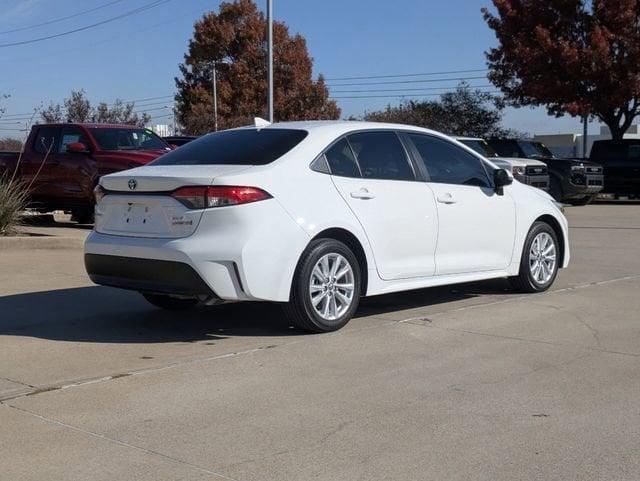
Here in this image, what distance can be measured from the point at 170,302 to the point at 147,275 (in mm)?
1320

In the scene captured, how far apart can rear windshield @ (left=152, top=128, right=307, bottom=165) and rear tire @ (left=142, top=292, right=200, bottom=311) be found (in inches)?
48.8

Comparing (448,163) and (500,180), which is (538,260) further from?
(448,163)

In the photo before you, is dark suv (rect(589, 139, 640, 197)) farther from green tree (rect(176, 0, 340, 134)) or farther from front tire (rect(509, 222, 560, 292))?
green tree (rect(176, 0, 340, 134))

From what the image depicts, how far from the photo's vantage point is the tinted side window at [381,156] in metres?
7.26

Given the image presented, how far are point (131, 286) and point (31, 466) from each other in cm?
261

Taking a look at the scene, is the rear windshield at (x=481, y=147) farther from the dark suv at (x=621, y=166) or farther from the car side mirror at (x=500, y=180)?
the car side mirror at (x=500, y=180)

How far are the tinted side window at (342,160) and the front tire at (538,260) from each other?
242cm

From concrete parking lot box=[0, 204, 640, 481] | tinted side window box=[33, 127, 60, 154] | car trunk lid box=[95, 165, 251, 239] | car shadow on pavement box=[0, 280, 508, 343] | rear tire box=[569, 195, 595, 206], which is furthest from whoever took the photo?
rear tire box=[569, 195, 595, 206]

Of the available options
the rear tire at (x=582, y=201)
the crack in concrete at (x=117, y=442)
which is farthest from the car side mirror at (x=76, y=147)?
the rear tire at (x=582, y=201)

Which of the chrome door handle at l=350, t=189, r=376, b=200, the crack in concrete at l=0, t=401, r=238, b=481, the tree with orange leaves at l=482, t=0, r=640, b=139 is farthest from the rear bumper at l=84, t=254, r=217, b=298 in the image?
the tree with orange leaves at l=482, t=0, r=640, b=139

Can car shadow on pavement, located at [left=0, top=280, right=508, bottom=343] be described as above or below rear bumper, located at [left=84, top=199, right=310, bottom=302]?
below

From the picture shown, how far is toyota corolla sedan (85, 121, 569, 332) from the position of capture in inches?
246

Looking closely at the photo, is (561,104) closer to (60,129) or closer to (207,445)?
(60,129)

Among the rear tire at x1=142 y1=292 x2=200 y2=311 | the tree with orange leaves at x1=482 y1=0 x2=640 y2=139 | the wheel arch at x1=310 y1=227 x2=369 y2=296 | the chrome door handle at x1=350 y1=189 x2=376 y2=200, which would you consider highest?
the tree with orange leaves at x1=482 y1=0 x2=640 y2=139
